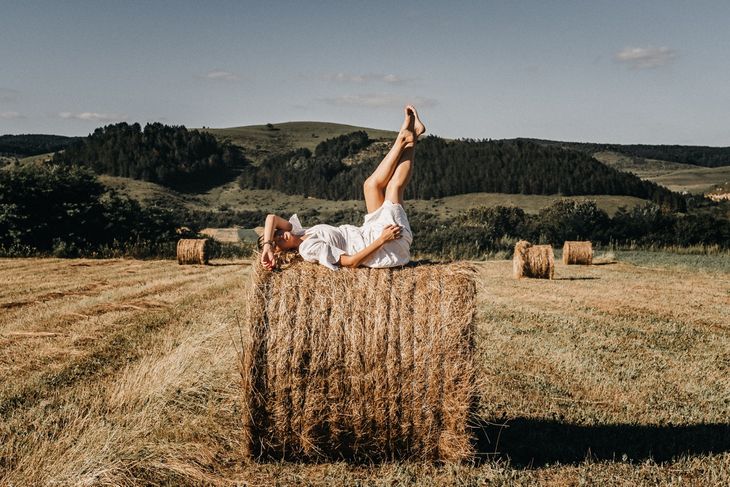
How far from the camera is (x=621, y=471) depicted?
15.4ft

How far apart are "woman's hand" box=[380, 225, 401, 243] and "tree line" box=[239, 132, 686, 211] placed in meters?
40.1

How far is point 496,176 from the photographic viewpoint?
45.5 metres

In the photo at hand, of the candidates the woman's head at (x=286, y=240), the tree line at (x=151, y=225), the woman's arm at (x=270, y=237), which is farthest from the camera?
the tree line at (x=151, y=225)

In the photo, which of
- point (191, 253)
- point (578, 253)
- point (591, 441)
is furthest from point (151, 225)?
point (591, 441)

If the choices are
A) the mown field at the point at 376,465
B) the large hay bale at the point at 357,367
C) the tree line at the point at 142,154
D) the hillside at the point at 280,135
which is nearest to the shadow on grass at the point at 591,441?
the mown field at the point at 376,465

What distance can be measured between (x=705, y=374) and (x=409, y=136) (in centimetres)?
468

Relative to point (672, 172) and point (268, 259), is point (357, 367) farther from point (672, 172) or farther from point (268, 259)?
point (672, 172)

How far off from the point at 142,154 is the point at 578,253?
3915 cm

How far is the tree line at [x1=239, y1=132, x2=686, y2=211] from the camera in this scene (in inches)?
1756

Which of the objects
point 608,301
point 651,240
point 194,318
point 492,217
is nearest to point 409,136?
point 194,318

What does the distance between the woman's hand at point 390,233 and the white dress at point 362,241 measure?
0.16ft

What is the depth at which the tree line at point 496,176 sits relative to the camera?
44.6 metres

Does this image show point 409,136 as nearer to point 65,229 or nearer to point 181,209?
point 65,229

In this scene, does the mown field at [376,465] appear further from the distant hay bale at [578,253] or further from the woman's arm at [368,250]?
the distant hay bale at [578,253]
